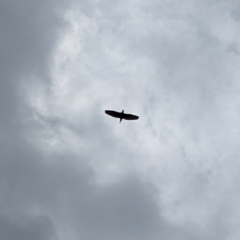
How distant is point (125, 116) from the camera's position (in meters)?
138
